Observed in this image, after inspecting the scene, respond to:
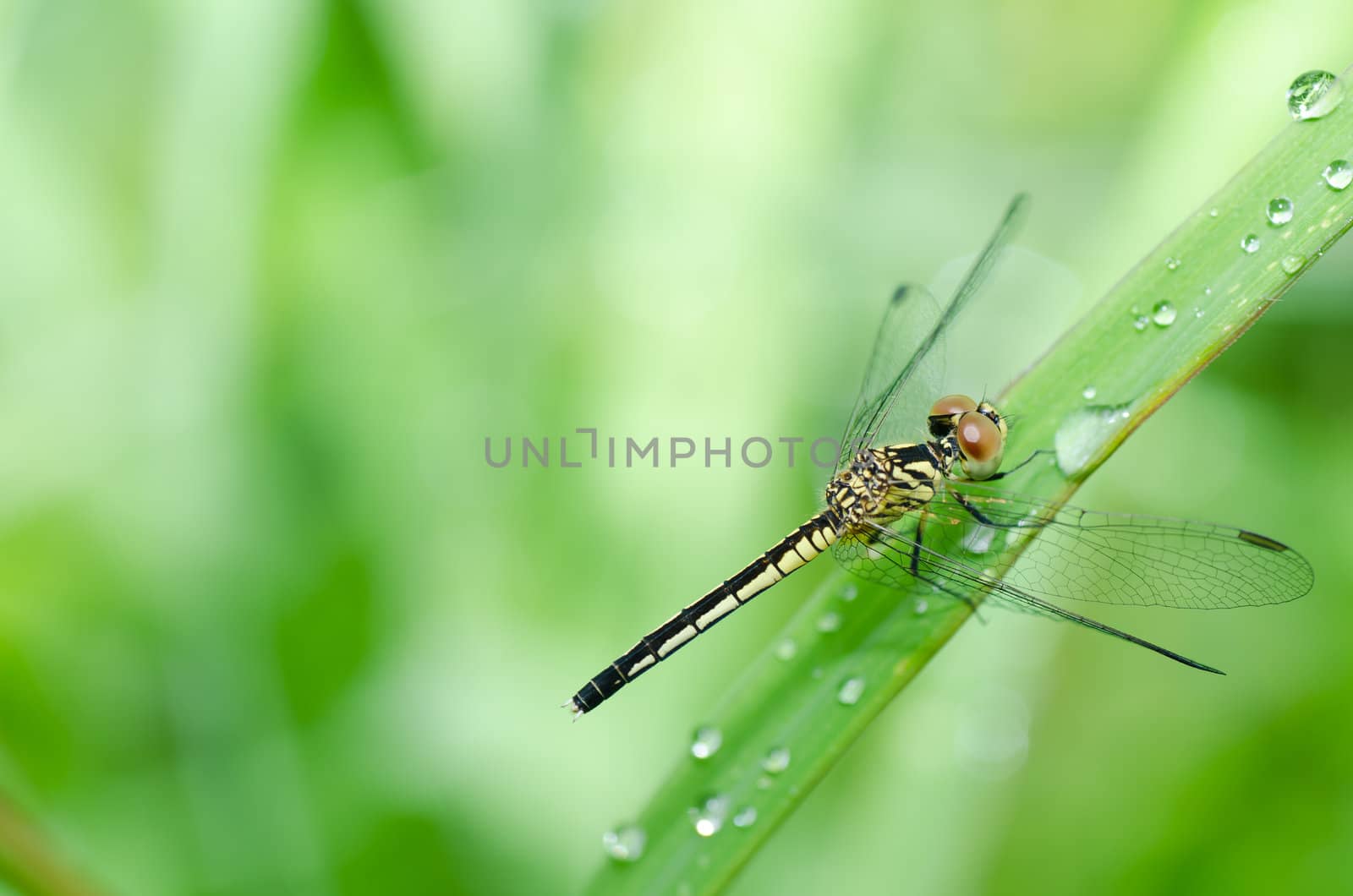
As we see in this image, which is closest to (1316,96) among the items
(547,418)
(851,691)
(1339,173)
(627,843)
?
(1339,173)

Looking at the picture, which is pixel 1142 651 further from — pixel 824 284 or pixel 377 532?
pixel 377 532

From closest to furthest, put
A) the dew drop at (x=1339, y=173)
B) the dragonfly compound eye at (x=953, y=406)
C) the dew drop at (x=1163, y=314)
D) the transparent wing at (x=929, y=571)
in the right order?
the dew drop at (x=1339, y=173) → the dew drop at (x=1163, y=314) → the transparent wing at (x=929, y=571) → the dragonfly compound eye at (x=953, y=406)

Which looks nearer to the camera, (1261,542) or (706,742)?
(706,742)

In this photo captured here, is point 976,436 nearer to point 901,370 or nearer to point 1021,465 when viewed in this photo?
Result: point 1021,465


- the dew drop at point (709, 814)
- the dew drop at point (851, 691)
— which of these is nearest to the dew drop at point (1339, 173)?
the dew drop at point (851, 691)

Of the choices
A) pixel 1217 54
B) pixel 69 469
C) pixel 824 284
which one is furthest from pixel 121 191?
pixel 1217 54

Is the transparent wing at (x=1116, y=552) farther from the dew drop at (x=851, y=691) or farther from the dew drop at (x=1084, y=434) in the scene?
the dew drop at (x=851, y=691)

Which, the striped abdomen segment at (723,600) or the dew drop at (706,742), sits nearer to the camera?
the dew drop at (706,742)
